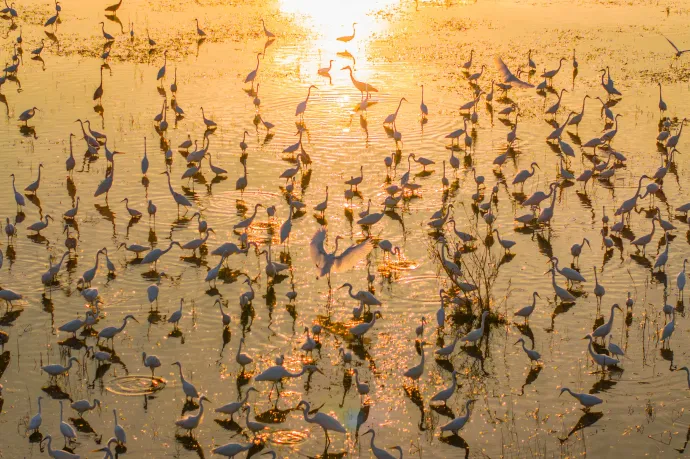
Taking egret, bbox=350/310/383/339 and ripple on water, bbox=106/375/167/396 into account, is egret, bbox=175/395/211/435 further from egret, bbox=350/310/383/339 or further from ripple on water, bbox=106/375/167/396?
egret, bbox=350/310/383/339

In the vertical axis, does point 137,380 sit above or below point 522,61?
below

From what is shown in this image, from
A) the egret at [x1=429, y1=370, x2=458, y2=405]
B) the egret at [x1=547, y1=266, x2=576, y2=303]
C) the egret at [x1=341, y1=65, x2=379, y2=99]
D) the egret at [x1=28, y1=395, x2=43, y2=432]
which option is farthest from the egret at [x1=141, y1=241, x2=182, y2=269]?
the egret at [x1=341, y1=65, x2=379, y2=99]

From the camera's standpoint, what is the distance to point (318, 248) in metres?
13.4

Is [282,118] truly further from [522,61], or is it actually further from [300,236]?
[522,61]

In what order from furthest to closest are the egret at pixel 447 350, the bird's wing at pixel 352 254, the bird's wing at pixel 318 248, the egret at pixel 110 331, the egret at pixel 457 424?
the bird's wing at pixel 318 248 → the egret at pixel 110 331 → the egret at pixel 447 350 → the bird's wing at pixel 352 254 → the egret at pixel 457 424

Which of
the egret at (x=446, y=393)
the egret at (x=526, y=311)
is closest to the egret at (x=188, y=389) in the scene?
the egret at (x=446, y=393)

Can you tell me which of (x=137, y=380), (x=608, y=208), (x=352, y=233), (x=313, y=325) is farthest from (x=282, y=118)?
(x=137, y=380)

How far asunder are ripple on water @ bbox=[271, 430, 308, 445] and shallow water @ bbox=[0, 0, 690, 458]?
0.02m

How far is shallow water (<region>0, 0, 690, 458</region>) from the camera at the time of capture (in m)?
11.8

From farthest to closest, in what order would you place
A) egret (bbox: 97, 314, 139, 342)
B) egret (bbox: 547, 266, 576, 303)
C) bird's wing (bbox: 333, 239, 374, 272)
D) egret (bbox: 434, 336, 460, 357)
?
1. egret (bbox: 547, 266, 576, 303)
2. egret (bbox: 97, 314, 139, 342)
3. egret (bbox: 434, 336, 460, 357)
4. bird's wing (bbox: 333, 239, 374, 272)

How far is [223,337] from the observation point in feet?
45.1

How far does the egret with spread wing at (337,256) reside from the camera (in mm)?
12680

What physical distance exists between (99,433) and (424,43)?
24.8 metres

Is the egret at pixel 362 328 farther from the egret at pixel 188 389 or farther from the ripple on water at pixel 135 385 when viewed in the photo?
the ripple on water at pixel 135 385
